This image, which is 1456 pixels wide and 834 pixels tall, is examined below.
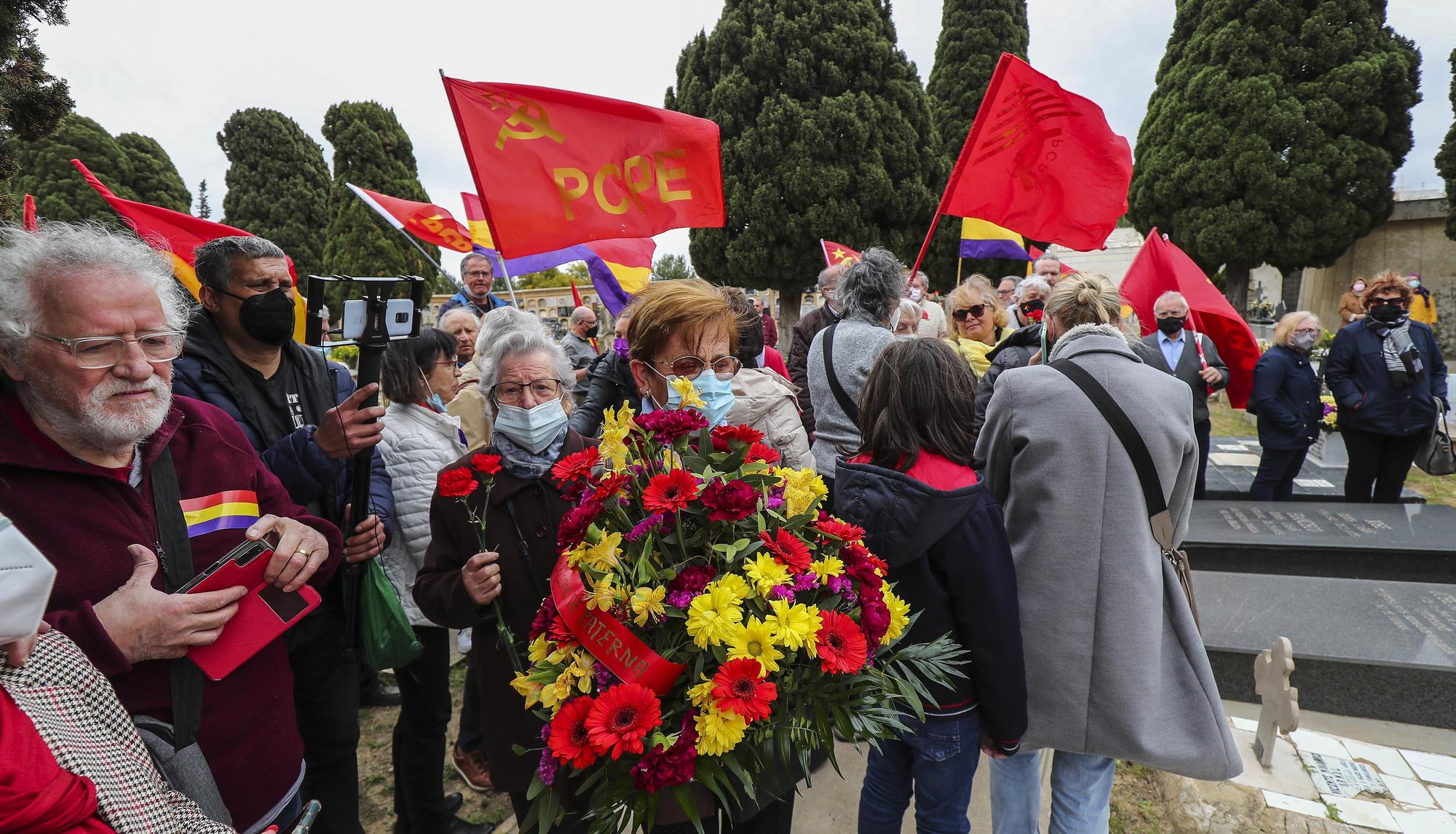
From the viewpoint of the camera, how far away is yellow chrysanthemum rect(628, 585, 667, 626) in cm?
117

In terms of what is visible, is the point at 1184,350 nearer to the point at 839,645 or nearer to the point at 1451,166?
the point at 839,645

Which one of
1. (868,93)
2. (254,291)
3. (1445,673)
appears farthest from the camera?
(868,93)

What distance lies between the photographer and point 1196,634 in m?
2.02

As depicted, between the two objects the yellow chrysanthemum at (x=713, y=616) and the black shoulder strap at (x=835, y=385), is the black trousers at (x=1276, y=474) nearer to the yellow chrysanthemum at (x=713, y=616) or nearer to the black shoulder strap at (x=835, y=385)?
the black shoulder strap at (x=835, y=385)

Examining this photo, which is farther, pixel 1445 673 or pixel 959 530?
pixel 1445 673

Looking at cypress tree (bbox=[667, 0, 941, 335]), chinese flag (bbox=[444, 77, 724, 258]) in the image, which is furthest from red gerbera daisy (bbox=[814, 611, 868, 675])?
cypress tree (bbox=[667, 0, 941, 335])

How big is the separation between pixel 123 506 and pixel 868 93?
1708 centimetres

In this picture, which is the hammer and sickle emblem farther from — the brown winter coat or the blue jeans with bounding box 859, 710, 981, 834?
the blue jeans with bounding box 859, 710, 981, 834

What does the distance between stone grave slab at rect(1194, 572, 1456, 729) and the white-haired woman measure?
3.59m

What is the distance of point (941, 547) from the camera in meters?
1.79

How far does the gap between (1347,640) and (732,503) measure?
407 cm

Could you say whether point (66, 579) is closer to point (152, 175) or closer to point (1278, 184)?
point (1278, 184)

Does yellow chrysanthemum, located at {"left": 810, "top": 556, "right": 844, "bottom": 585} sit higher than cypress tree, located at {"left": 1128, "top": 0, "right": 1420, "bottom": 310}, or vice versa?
cypress tree, located at {"left": 1128, "top": 0, "right": 1420, "bottom": 310}

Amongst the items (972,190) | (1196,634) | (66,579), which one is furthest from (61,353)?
(972,190)
